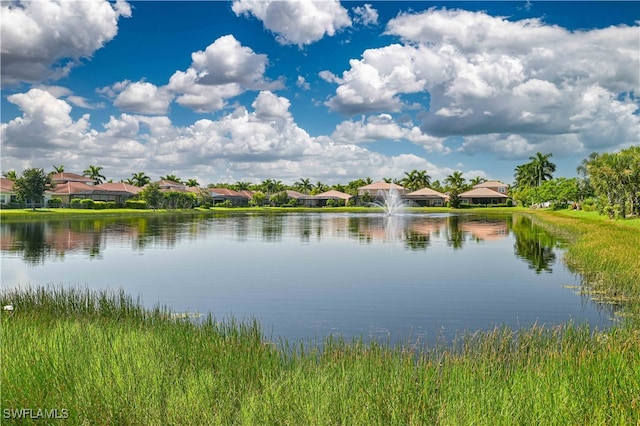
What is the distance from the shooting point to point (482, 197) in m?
114

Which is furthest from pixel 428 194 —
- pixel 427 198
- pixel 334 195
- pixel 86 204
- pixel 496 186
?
pixel 86 204

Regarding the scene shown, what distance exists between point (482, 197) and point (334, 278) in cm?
9876

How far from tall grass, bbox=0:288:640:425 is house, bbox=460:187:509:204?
108 m

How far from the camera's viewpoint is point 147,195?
9088 cm

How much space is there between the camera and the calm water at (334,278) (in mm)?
14414

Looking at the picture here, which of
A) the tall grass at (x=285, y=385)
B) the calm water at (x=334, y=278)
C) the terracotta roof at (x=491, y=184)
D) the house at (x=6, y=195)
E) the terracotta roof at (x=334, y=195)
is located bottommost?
the calm water at (x=334, y=278)

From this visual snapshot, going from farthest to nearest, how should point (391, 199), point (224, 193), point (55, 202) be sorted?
point (224, 193) < point (391, 199) < point (55, 202)

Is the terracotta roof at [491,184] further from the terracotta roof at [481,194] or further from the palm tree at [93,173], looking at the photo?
the palm tree at [93,173]

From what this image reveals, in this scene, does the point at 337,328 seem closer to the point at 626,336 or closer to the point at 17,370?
the point at 626,336

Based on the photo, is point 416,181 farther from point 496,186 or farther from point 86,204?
point 86,204

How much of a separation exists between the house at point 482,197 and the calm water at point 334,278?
7535 centimetres

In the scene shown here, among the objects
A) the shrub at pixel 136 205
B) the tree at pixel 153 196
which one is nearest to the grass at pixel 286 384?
the tree at pixel 153 196

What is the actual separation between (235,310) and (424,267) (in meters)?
11.5

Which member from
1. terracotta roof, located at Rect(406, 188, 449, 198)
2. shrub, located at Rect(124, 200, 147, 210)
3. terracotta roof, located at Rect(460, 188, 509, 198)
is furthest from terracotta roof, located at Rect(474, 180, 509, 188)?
shrub, located at Rect(124, 200, 147, 210)
